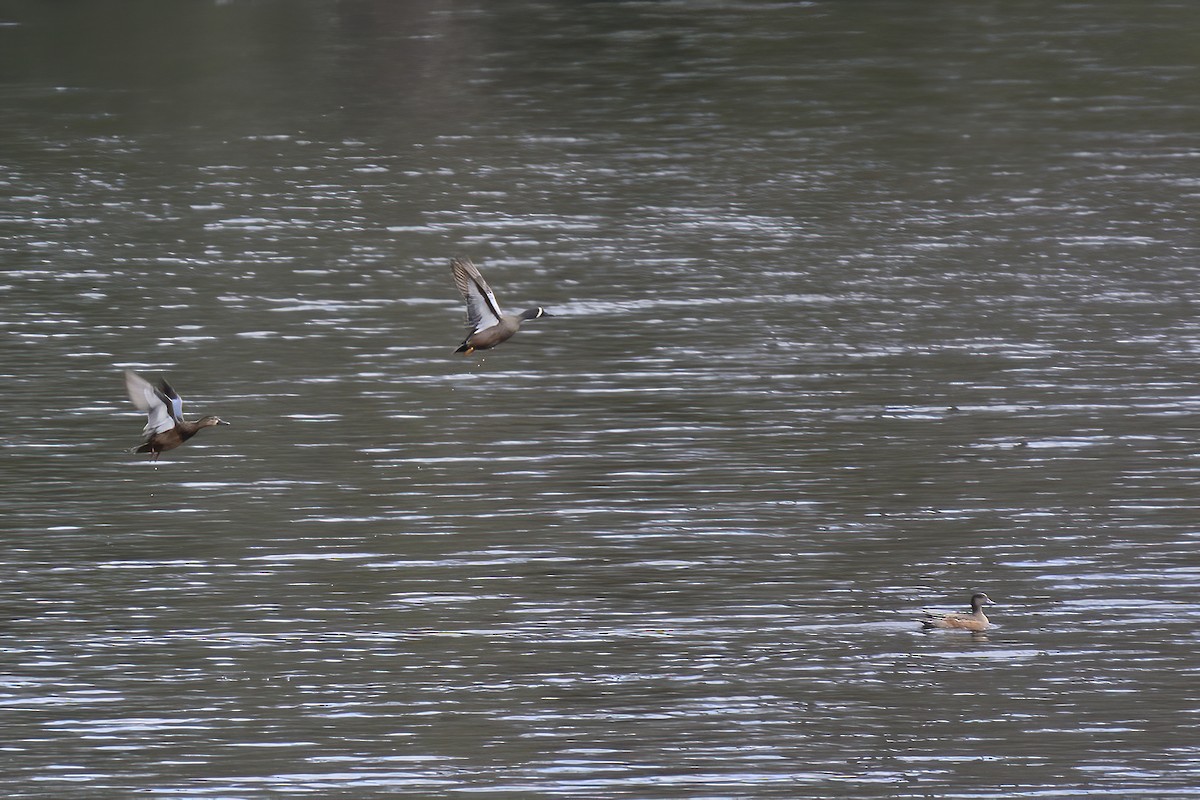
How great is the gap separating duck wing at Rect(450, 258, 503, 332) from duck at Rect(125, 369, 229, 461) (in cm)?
244

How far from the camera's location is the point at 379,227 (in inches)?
1495

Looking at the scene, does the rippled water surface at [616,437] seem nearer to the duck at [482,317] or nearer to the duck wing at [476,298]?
the duck at [482,317]

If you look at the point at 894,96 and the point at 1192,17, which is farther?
the point at 1192,17

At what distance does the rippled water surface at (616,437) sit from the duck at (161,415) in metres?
1.88

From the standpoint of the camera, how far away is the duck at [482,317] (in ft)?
60.8

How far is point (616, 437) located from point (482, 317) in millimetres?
6744

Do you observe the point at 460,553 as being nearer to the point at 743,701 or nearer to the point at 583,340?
the point at 743,701

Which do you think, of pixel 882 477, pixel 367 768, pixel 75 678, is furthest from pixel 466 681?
pixel 882 477

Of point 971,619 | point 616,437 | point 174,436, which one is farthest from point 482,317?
point 616,437

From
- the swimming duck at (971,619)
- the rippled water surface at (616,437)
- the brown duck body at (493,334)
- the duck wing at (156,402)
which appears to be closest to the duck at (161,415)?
the duck wing at (156,402)

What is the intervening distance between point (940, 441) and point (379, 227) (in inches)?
602

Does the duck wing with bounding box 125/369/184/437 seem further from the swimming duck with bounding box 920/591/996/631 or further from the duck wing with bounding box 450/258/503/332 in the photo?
the swimming duck with bounding box 920/591/996/631

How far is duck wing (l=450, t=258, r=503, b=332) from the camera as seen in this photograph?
A: 18578mm

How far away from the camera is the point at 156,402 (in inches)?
726
